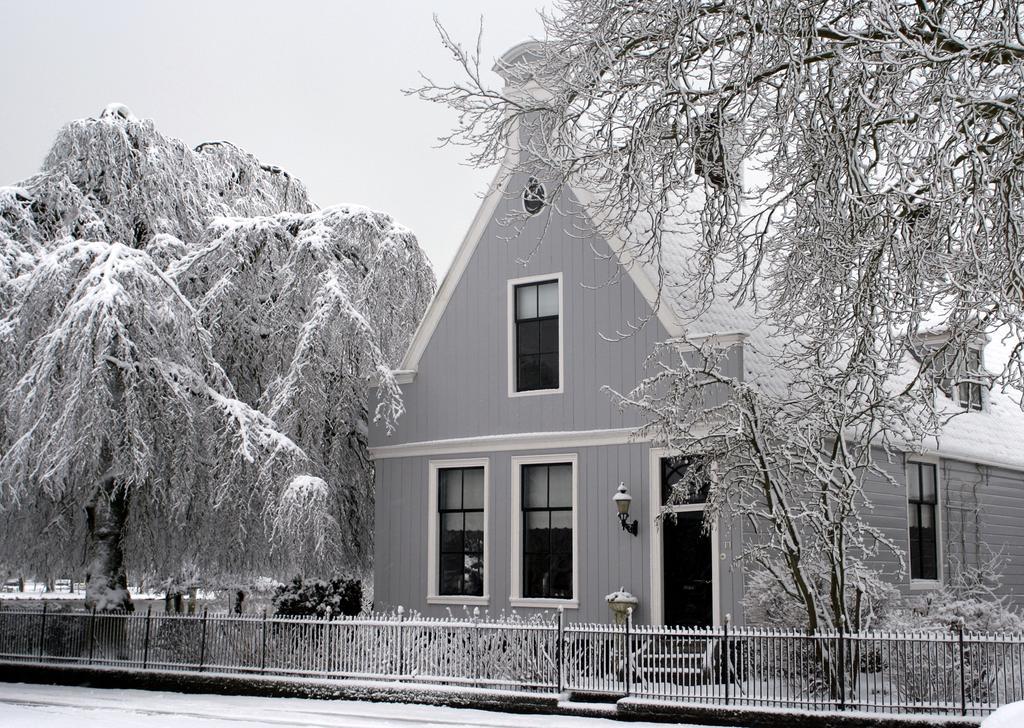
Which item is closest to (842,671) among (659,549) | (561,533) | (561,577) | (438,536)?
(659,549)

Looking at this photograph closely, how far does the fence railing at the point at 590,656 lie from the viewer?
43.1 ft

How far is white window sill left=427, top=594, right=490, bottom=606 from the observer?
1888 cm

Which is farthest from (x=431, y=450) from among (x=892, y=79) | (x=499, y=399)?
(x=892, y=79)

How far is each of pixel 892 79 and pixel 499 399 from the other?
33.0 ft

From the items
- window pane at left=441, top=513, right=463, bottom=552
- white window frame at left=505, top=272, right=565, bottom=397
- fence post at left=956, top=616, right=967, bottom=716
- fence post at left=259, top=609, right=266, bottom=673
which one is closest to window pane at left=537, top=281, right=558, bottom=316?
white window frame at left=505, top=272, right=565, bottom=397

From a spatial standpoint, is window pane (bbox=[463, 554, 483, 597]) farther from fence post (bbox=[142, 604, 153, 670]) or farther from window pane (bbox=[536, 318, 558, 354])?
fence post (bbox=[142, 604, 153, 670])

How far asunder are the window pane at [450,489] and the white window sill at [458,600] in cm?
150

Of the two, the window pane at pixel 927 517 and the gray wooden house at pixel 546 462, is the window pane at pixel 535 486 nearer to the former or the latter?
the gray wooden house at pixel 546 462

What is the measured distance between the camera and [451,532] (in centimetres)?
1977

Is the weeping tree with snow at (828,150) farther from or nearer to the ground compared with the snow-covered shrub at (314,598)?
farther from the ground

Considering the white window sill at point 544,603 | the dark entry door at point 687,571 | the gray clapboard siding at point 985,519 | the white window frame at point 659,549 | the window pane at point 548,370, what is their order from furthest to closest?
the gray clapboard siding at point 985,519
the window pane at point 548,370
the white window sill at point 544,603
the dark entry door at point 687,571
the white window frame at point 659,549

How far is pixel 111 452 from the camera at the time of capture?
59.5 feet

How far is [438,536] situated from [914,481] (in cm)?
861

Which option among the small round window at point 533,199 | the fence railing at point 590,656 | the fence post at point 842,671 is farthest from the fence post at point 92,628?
the fence post at point 842,671
